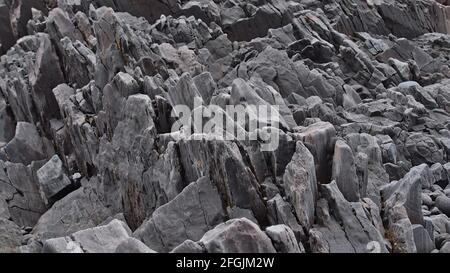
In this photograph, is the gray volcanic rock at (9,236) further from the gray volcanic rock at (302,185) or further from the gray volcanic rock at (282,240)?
the gray volcanic rock at (282,240)

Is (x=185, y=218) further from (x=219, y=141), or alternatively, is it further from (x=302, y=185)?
(x=302, y=185)

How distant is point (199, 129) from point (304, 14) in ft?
116

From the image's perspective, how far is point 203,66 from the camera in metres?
49.4

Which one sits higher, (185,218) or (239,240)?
(239,240)

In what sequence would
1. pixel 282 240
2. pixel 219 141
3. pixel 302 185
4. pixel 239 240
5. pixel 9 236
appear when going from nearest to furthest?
pixel 239 240 < pixel 282 240 < pixel 302 185 < pixel 219 141 < pixel 9 236

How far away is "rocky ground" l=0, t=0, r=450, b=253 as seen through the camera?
23469mm

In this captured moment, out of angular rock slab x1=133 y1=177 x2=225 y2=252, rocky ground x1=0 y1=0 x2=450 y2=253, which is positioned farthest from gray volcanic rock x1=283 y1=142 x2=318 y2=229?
angular rock slab x1=133 y1=177 x2=225 y2=252

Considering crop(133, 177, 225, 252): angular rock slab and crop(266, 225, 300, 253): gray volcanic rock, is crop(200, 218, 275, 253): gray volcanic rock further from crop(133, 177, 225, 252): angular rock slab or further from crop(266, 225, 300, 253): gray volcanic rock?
crop(133, 177, 225, 252): angular rock slab

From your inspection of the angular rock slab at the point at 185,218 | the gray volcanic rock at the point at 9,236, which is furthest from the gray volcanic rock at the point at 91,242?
the gray volcanic rock at the point at 9,236

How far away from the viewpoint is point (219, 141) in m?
25.5

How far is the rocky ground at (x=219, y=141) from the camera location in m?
23.5

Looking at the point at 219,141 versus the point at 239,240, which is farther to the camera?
the point at 219,141

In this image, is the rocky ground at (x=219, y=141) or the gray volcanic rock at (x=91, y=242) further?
the rocky ground at (x=219, y=141)

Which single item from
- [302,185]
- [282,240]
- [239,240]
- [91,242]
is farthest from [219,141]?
[91,242]
